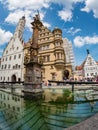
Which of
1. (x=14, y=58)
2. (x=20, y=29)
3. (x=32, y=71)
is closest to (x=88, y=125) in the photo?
(x=32, y=71)

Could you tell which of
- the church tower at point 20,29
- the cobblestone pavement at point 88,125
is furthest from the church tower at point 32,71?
the church tower at point 20,29

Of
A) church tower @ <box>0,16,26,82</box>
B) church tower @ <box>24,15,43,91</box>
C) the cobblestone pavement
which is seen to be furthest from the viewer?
church tower @ <box>0,16,26,82</box>

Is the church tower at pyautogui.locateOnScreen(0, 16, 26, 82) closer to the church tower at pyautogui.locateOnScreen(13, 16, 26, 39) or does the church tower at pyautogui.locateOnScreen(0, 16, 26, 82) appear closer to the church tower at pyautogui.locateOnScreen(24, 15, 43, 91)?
the church tower at pyautogui.locateOnScreen(13, 16, 26, 39)

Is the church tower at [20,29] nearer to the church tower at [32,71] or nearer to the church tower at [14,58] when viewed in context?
the church tower at [14,58]

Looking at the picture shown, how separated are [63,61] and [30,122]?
31.4 m

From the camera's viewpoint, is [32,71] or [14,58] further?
[14,58]

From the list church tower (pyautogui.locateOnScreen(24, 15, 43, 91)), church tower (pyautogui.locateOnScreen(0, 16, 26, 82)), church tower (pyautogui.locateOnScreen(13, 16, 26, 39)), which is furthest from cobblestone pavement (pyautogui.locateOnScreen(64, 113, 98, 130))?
church tower (pyautogui.locateOnScreen(13, 16, 26, 39))

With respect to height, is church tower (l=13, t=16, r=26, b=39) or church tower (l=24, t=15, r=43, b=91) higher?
church tower (l=13, t=16, r=26, b=39)

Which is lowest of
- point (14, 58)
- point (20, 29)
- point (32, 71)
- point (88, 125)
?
point (88, 125)

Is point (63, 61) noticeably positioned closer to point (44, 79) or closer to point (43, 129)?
point (44, 79)

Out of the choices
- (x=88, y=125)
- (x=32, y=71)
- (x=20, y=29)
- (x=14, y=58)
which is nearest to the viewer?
(x=88, y=125)

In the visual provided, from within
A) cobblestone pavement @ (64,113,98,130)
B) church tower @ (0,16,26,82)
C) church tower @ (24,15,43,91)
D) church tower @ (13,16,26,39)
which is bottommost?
cobblestone pavement @ (64,113,98,130)

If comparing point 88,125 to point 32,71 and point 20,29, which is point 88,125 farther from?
point 20,29

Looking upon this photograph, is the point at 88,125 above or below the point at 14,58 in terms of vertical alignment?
below
